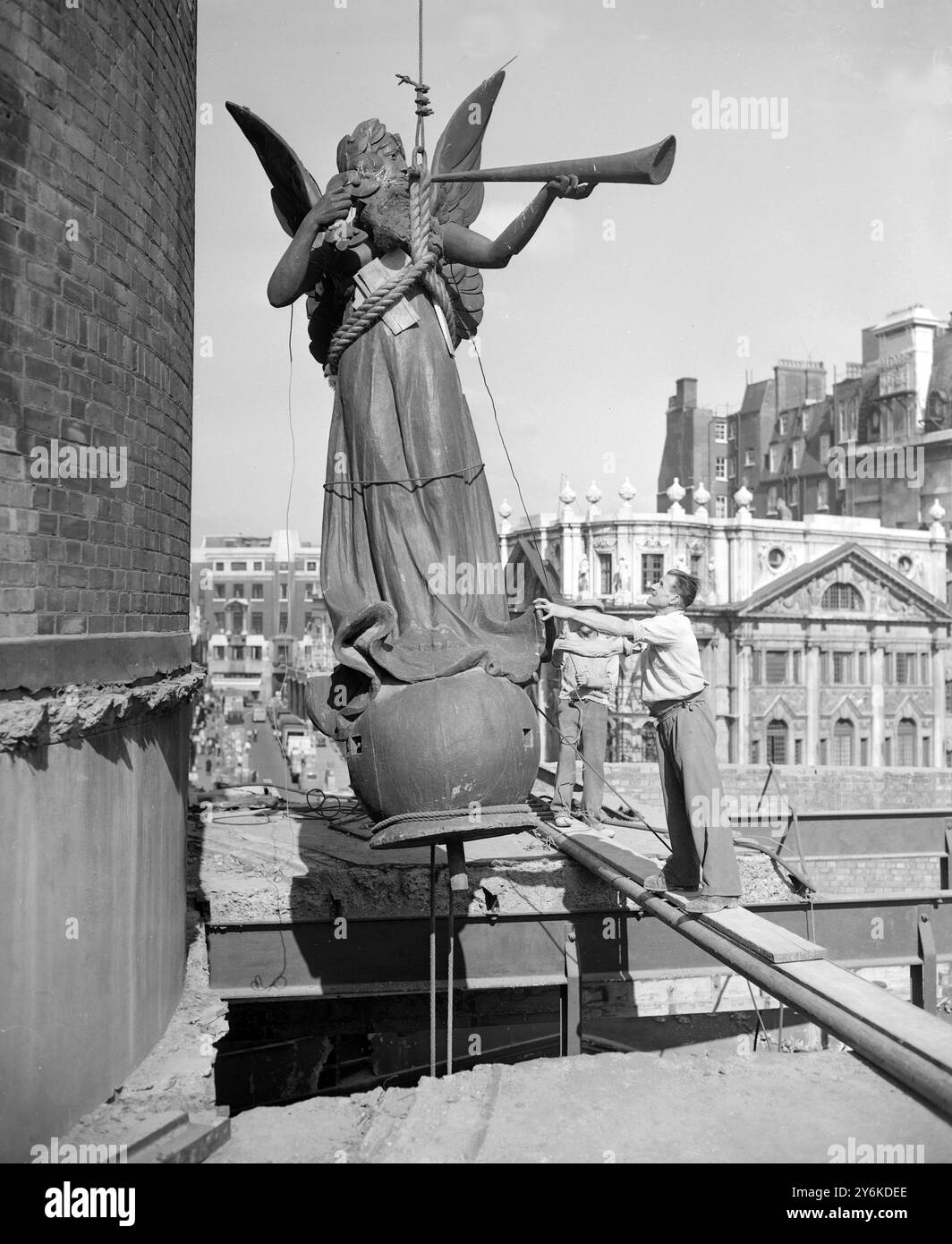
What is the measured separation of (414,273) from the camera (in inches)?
271

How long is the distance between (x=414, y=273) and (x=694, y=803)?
145 inches

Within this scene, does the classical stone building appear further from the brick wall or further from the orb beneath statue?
the orb beneath statue

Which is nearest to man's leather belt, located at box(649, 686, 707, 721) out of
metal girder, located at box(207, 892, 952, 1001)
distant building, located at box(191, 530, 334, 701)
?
metal girder, located at box(207, 892, 952, 1001)

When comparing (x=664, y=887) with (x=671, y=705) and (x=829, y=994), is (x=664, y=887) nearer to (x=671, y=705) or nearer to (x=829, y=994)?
(x=671, y=705)

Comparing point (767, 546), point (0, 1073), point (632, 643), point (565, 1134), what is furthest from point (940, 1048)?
point (767, 546)

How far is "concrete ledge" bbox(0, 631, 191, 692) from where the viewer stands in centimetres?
509

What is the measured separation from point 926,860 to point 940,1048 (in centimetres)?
1768

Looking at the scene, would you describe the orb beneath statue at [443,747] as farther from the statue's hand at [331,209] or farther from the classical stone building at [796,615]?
the classical stone building at [796,615]

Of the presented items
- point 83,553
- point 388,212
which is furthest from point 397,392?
point 83,553

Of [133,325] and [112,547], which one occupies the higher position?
[133,325]

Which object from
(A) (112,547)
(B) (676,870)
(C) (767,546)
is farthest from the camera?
(C) (767,546)

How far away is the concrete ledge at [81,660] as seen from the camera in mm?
5090

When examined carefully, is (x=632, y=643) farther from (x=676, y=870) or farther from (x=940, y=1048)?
(x=940, y=1048)

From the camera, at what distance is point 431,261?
273 inches
